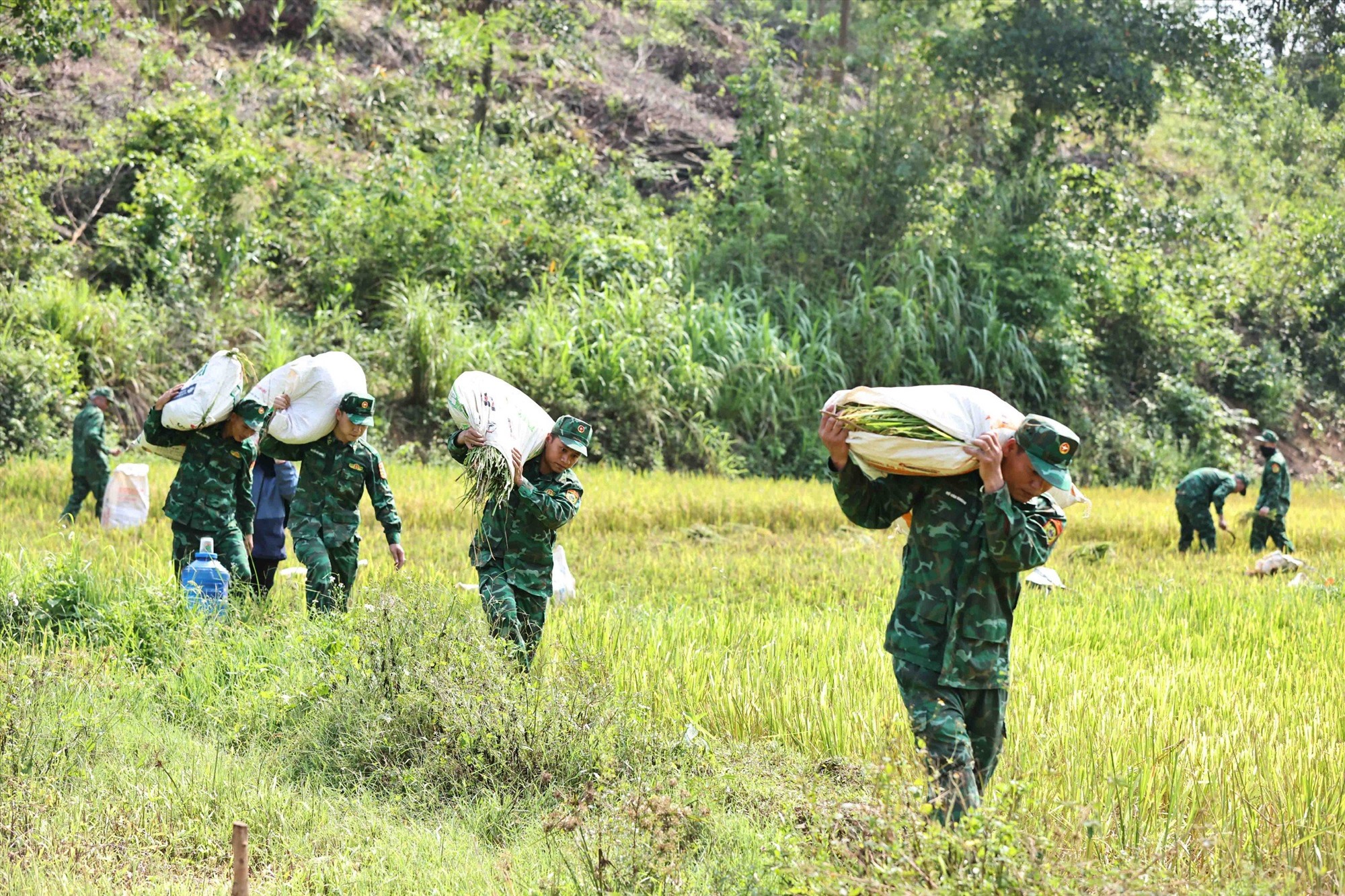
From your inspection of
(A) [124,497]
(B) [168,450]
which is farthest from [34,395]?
(B) [168,450]

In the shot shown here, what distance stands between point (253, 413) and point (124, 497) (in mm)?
4161

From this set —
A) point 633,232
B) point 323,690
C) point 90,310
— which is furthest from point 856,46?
point 323,690

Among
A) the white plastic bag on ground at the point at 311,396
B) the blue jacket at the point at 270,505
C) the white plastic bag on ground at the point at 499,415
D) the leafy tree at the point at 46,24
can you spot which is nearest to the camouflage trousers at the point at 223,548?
the blue jacket at the point at 270,505

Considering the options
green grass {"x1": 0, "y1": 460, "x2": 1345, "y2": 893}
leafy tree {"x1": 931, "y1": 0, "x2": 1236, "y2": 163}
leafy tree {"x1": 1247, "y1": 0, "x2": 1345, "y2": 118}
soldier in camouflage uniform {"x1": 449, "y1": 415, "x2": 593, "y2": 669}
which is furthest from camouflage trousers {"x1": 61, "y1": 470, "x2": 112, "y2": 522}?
leafy tree {"x1": 1247, "y1": 0, "x2": 1345, "y2": 118}

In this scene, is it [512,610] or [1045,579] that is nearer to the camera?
[512,610]

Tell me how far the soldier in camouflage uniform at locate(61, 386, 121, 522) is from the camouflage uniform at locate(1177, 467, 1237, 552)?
9.76 m

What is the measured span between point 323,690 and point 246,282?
14295 millimetres

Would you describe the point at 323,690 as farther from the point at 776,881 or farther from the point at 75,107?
the point at 75,107

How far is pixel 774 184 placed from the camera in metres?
21.8

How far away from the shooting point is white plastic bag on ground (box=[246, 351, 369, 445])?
703 centimetres

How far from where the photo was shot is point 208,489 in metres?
7.43

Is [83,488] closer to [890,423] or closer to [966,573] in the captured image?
[890,423]

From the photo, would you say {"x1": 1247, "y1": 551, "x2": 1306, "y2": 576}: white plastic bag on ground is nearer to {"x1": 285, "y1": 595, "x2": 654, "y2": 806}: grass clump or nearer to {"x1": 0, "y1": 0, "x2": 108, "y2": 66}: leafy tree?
{"x1": 285, "y1": 595, "x2": 654, "y2": 806}: grass clump

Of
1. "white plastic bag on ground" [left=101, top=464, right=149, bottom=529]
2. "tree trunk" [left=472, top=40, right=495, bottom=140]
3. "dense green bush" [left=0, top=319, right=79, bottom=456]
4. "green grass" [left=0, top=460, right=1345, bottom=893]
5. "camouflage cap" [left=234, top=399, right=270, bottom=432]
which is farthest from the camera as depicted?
"tree trunk" [left=472, top=40, right=495, bottom=140]
